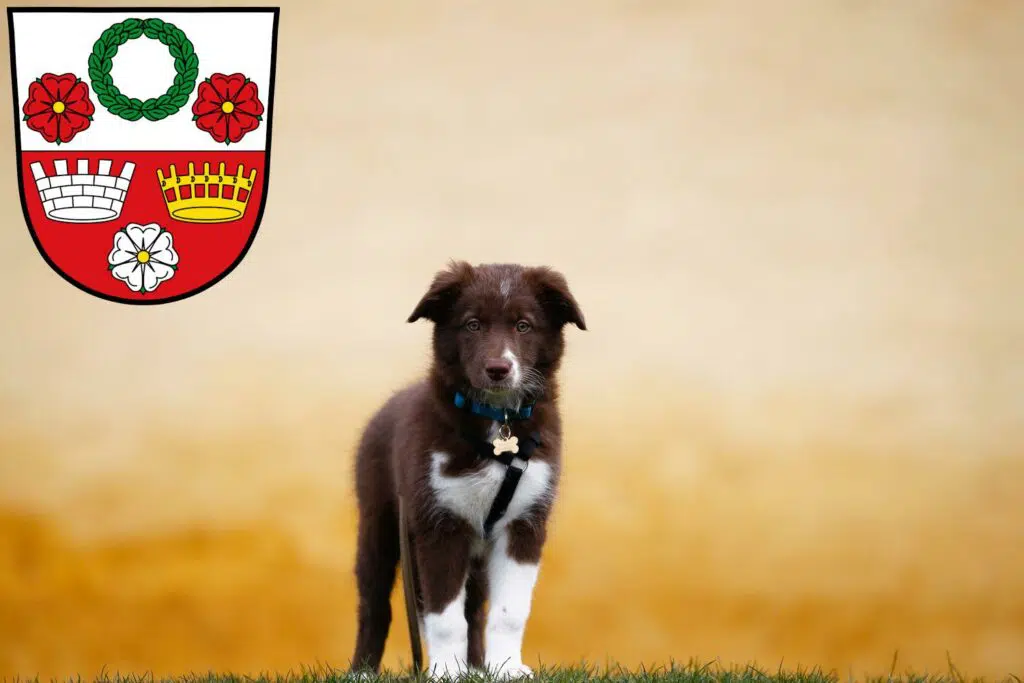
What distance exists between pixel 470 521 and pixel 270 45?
160 inches

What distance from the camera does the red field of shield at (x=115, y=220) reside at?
8633mm

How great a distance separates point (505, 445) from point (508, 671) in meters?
1.09

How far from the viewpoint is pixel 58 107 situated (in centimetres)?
879

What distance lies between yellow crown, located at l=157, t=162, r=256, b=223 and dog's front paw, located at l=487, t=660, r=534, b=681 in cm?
382

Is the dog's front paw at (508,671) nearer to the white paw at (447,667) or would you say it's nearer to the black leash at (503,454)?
the white paw at (447,667)

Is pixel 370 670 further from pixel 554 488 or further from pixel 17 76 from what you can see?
pixel 17 76

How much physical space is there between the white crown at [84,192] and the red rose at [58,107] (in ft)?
0.75

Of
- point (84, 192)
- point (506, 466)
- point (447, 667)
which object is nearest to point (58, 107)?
point (84, 192)

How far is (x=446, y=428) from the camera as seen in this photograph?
6449 mm

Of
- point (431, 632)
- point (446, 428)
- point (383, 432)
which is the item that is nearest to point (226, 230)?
point (383, 432)

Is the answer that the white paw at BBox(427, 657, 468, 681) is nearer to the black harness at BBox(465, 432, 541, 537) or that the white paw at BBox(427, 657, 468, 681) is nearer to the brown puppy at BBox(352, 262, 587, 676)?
the brown puppy at BBox(352, 262, 587, 676)

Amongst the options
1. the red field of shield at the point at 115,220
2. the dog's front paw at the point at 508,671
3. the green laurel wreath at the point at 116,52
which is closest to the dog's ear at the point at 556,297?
the dog's front paw at the point at 508,671

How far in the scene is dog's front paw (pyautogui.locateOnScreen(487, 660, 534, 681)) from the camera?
622 cm

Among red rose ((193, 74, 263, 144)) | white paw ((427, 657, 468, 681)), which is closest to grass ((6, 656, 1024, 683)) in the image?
white paw ((427, 657, 468, 681))
